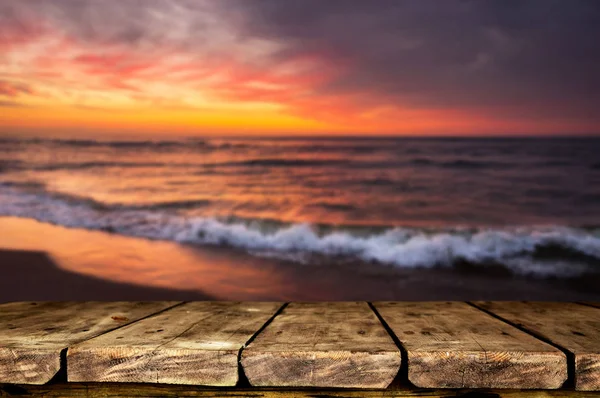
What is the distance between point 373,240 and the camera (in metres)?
7.02

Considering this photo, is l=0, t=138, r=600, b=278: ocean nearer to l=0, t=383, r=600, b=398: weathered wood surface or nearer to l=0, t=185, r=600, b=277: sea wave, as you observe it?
l=0, t=185, r=600, b=277: sea wave

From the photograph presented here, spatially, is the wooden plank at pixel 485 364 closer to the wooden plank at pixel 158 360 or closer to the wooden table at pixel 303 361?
the wooden table at pixel 303 361

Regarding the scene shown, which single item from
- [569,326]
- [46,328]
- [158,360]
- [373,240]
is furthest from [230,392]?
[373,240]

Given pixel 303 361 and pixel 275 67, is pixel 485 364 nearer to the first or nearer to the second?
pixel 303 361

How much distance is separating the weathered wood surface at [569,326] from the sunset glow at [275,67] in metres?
7.65

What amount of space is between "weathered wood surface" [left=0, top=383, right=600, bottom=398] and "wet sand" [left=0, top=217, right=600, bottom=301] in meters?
3.59

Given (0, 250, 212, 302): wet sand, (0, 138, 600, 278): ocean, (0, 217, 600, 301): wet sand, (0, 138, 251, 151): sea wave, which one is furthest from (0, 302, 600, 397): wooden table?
(0, 138, 251, 151): sea wave

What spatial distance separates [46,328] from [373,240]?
5.82 metres

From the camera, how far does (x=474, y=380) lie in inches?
47.0

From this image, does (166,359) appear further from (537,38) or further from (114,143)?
(114,143)

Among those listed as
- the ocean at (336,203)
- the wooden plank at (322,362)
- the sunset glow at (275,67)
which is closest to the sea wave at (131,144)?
the ocean at (336,203)

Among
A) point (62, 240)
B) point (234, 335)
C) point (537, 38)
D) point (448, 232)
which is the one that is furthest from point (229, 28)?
point (537, 38)

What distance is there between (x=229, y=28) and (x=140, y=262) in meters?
4.97

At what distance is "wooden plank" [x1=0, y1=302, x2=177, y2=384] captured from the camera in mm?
1233
